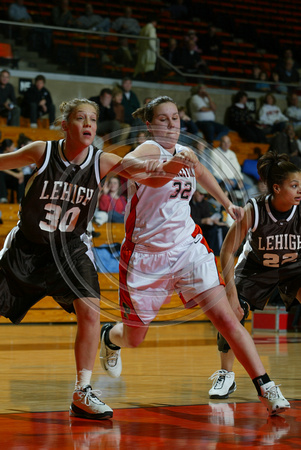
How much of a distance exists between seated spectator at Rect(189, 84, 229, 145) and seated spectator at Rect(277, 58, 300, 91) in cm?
316

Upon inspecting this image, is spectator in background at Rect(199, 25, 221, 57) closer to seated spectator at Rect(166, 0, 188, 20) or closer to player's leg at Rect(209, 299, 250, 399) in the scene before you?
seated spectator at Rect(166, 0, 188, 20)

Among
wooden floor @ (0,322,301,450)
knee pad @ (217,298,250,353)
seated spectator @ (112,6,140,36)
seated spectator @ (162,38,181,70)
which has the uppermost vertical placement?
seated spectator @ (112,6,140,36)

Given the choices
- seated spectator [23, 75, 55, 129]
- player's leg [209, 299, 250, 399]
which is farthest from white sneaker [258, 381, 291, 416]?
seated spectator [23, 75, 55, 129]

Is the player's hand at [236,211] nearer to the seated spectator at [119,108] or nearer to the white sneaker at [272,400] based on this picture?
the white sneaker at [272,400]

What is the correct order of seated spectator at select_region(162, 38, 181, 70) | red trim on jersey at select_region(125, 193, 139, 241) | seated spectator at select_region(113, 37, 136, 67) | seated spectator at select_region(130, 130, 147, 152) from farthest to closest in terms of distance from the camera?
seated spectator at select_region(162, 38, 181, 70) → seated spectator at select_region(113, 37, 136, 67) → seated spectator at select_region(130, 130, 147, 152) → red trim on jersey at select_region(125, 193, 139, 241)

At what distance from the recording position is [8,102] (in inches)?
433

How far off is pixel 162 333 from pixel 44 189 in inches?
A: 224

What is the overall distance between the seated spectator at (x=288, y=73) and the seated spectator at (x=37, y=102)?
5687 millimetres

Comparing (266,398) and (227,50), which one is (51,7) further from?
(266,398)

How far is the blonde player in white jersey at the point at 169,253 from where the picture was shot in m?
3.76

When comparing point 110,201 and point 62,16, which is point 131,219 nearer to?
point 110,201

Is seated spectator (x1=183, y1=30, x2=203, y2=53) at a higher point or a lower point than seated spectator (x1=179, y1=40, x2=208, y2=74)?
higher

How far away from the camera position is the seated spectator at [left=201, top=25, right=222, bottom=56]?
52.3 feet

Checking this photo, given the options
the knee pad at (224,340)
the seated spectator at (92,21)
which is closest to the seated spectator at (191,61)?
the seated spectator at (92,21)
